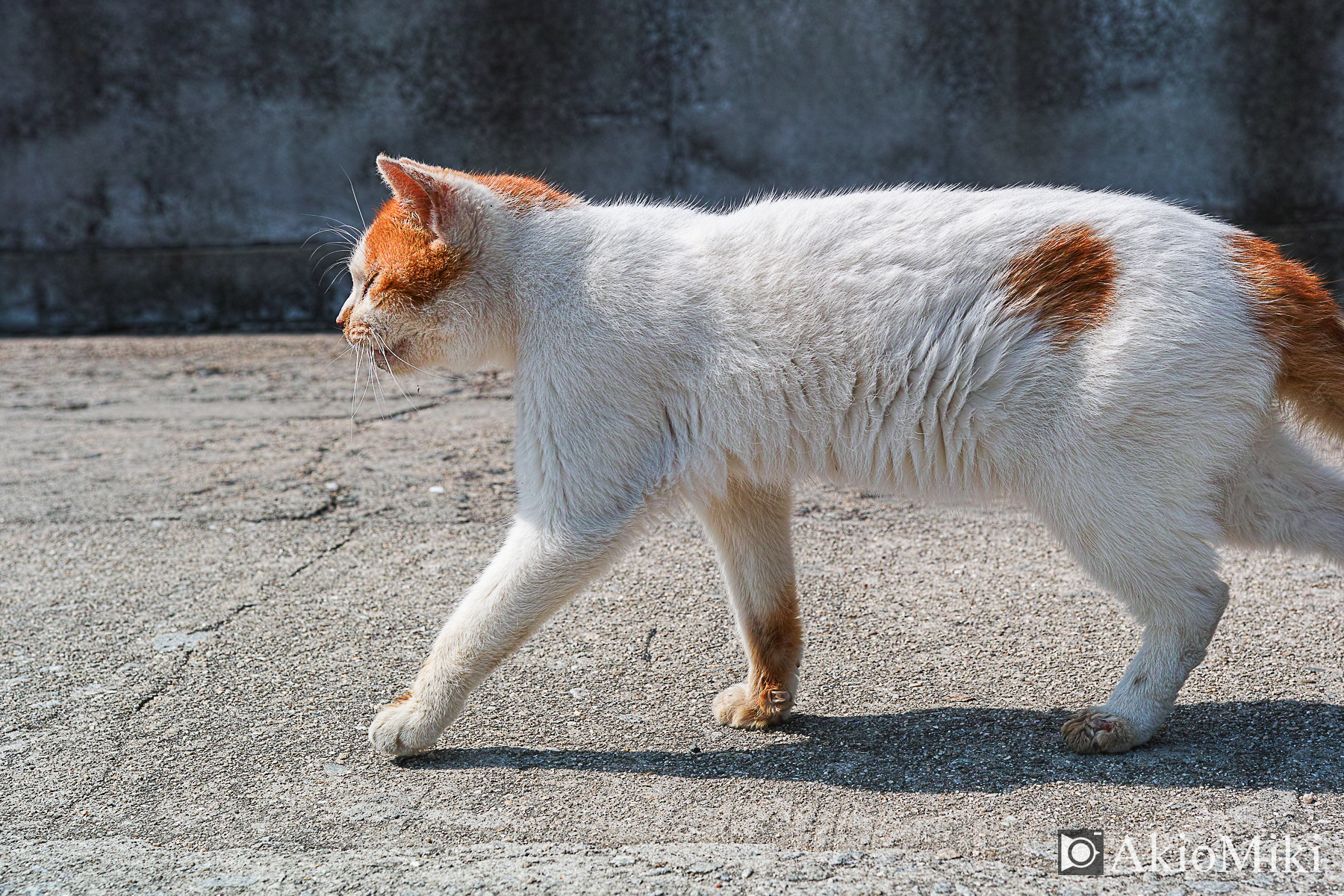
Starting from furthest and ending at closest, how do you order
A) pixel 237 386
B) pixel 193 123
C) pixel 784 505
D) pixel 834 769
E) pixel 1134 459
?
pixel 193 123
pixel 237 386
pixel 784 505
pixel 834 769
pixel 1134 459

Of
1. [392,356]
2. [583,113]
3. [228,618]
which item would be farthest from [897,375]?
[583,113]

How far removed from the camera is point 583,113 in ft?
25.1

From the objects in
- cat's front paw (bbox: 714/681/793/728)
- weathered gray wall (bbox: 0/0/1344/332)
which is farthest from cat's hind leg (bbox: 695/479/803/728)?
weathered gray wall (bbox: 0/0/1344/332)

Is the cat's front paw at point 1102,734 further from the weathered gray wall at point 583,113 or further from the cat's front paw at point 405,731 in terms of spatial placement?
the weathered gray wall at point 583,113

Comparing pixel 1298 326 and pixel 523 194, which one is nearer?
pixel 1298 326

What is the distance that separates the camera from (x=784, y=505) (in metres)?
2.93

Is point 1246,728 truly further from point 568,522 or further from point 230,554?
point 230,554

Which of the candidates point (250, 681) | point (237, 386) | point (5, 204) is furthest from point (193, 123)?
point (250, 681)

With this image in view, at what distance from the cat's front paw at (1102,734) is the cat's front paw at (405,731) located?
1396 mm

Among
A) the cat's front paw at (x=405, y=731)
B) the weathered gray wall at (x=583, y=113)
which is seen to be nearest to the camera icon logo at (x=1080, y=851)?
the cat's front paw at (x=405, y=731)

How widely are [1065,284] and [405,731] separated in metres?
1.70

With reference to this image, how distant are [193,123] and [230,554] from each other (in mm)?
4833

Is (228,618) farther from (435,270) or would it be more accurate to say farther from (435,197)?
(435,197)

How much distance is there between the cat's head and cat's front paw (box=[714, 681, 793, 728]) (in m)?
1.02
